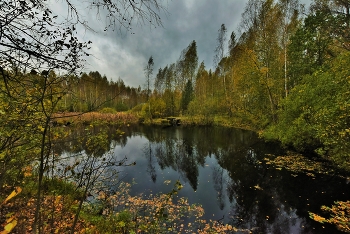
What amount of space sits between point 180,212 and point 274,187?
3895 millimetres

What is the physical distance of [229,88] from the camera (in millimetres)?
27250

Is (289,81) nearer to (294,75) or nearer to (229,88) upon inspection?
(294,75)

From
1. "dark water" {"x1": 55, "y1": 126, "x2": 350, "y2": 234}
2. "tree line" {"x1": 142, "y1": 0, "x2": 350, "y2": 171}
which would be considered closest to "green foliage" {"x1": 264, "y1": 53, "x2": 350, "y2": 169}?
"tree line" {"x1": 142, "y1": 0, "x2": 350, "y2": 171}

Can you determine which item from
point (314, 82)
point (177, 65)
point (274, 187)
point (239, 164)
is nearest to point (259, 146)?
point (239, 164)

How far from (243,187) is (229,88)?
2214 cm

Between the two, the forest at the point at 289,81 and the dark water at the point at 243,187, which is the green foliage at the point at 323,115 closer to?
the forest at the point at 289,81

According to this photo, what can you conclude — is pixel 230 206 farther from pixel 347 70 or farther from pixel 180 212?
pixel 347 70

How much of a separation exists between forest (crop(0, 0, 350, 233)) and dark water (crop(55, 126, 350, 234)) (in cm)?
177

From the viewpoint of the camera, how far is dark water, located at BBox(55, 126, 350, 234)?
5.08 meters

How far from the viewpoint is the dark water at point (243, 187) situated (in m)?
5.08

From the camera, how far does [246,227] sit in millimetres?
4793

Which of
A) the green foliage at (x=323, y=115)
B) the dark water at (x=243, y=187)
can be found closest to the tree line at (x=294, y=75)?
the green foliage at (x=323, y=115)

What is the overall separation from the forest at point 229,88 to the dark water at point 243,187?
177 cm

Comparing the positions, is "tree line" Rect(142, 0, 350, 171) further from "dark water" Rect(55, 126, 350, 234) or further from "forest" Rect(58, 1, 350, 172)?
"dark water" Rect(55, 126, 350, 234)
